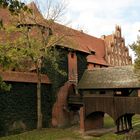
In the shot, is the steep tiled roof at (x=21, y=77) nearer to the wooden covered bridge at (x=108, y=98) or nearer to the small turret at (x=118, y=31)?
the wooden covered bridge at (x=108, y=98)

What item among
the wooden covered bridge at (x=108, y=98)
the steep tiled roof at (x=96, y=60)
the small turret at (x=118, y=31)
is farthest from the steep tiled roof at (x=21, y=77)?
the small turret at (x=118, y=31)

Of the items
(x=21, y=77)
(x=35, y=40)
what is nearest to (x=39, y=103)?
(x=21, y=77)

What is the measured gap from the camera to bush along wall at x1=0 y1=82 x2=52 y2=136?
2203 centimetres

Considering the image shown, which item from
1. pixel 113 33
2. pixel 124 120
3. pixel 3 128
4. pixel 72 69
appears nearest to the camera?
pixel 3 128

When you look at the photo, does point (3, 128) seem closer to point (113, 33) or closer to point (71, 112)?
point (71, 112)

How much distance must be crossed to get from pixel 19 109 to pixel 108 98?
24.2 ft

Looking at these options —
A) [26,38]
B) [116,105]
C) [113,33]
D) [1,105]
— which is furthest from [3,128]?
[113,33]

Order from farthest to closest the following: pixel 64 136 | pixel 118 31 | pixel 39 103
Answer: pixel 118 31 → pixel 39 103 → pixel 64 136

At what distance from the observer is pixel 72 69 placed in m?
29.4

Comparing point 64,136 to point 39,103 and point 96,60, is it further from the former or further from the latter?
point 96,60

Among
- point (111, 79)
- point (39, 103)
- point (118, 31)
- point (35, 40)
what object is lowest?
point (39, 103)

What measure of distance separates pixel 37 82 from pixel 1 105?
168 inches

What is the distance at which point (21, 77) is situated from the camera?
23625 millimetres

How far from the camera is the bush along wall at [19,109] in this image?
22031 millimetres
